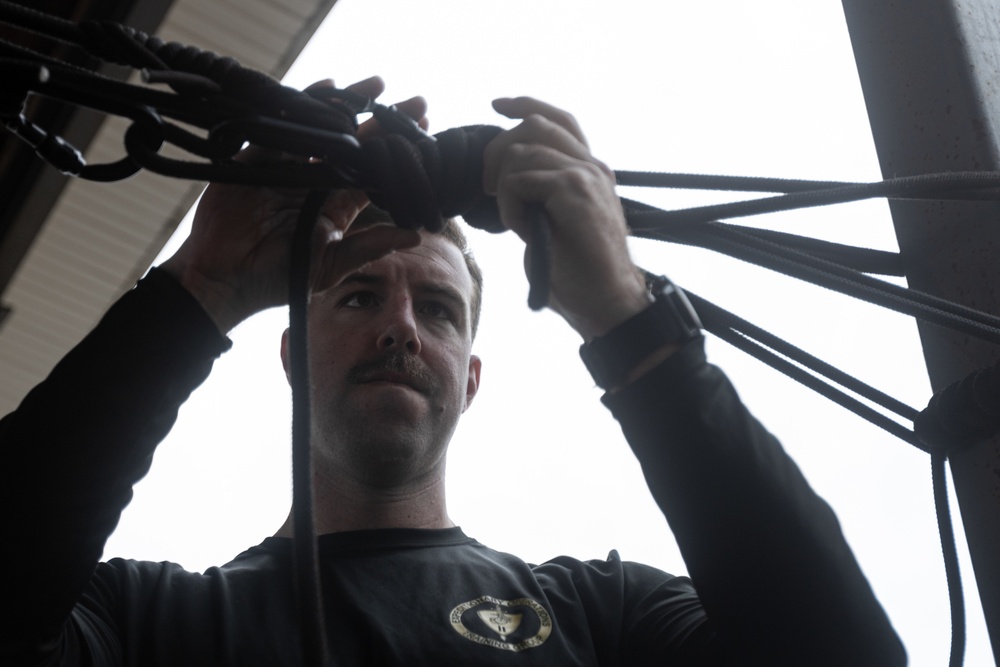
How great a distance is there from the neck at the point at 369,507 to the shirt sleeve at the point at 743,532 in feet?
2.25

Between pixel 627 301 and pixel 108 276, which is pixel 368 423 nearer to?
pixel 627 301

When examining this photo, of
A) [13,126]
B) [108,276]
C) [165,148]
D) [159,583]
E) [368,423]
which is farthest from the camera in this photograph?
[108,276]

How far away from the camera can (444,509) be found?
5.56 feet

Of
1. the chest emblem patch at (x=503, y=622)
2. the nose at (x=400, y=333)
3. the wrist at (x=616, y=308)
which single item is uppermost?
the nose at (x=400, y=333)

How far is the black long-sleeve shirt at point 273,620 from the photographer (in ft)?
3.25

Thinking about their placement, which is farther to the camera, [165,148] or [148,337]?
[165,148]

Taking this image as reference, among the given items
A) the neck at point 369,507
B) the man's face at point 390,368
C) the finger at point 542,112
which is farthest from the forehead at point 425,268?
the finger at point 542,112

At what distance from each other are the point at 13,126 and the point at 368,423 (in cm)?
85

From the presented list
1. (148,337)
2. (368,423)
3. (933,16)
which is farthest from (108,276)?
(933,16)

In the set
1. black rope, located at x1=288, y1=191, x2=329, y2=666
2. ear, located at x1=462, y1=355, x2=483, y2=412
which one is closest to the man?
black rope, located at x1=288, y1=191, x2=329, y2=666

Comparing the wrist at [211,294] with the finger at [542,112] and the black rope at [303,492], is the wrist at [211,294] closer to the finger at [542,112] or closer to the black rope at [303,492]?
the black rope at [303,492]

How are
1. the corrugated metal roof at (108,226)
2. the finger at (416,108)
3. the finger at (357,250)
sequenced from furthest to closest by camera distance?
the corrugated metal roof at (108,226) → the finger at (357,250) → the finger at (416,108)

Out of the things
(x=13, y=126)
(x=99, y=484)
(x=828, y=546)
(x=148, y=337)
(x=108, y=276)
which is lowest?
(x=828, y=546)

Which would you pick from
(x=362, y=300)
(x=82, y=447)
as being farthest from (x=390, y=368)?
(x=82, y=447)
